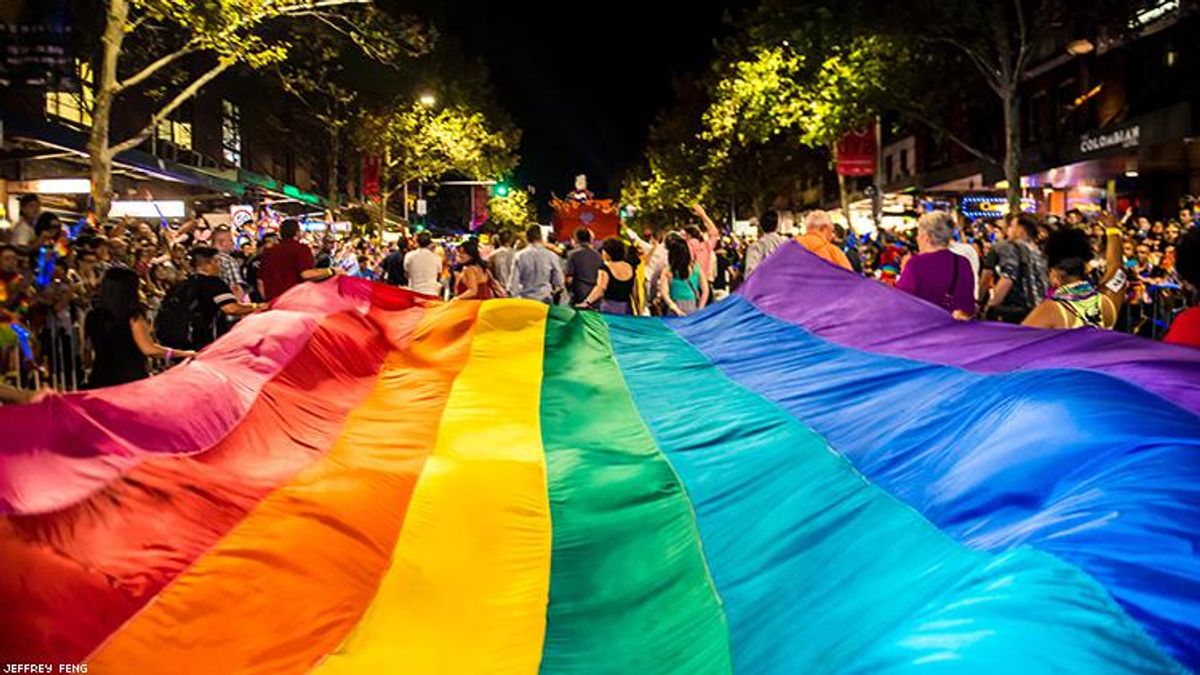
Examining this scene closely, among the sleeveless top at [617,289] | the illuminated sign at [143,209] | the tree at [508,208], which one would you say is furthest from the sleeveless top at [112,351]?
the tree at [508,208]

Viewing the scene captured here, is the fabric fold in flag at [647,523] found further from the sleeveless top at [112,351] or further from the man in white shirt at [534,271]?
the man in white shirt at [534,271]

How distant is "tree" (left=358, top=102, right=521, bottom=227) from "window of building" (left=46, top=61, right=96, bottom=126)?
16.7 meters

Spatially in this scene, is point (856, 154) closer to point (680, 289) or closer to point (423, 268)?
point (423, 268)

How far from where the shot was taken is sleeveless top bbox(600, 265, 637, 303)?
46.8ft

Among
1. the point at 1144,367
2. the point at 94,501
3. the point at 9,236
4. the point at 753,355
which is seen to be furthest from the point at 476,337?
the point at 9,236

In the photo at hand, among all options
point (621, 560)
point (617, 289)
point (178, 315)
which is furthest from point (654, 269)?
point (621, 560)

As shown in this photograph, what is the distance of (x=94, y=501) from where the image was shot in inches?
177

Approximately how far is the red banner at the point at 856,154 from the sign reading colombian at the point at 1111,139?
15796 millimetres

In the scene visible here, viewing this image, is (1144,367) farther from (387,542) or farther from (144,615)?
(144,615)

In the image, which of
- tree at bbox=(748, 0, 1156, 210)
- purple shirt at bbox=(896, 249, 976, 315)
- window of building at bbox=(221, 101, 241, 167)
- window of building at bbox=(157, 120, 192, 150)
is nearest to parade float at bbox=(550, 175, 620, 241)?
tree at bbox=(748, 0, 1156, 210)

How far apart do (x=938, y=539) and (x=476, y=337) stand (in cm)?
608

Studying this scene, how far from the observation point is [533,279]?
51.0 ft

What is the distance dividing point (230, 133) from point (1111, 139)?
1515 inches

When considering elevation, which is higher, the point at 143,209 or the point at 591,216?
the point at 143,209
